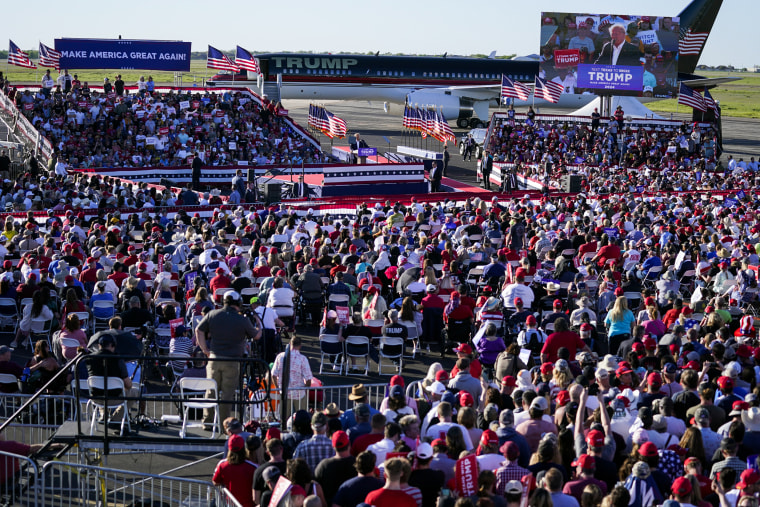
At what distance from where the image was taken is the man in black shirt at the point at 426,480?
7.86 meters

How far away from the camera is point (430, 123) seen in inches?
1695

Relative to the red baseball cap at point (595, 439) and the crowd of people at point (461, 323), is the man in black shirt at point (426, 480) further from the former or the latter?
the red baseball cap at point (595, 439)

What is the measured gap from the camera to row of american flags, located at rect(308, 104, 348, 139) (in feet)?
135

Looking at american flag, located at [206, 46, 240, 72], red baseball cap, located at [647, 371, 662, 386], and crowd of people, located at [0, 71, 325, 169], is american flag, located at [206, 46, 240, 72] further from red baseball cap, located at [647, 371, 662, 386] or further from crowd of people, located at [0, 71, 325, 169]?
red baseball cap, located at [647, 371, 662, 386]

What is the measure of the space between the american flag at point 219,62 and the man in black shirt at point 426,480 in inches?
1727

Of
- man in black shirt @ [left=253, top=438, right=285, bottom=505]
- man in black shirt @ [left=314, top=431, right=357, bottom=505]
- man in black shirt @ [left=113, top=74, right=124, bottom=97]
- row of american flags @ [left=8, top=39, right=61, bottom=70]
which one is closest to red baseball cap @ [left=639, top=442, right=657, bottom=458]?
man in black shirt @ [left=314, top=431, right=357, bottom=505]

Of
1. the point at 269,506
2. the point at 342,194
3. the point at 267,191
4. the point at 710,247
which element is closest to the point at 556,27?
the point at 342,194

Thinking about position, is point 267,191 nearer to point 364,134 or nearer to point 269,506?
point 269,506

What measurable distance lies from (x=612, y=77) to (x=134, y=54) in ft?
87.4

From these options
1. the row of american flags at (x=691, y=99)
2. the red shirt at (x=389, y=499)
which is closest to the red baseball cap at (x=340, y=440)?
the red shirt at (x=389, y=499)

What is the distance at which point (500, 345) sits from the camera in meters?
13.4

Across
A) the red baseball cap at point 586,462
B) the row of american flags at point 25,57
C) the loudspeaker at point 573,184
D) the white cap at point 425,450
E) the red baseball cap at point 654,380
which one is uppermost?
the row of american flags at point 25,57

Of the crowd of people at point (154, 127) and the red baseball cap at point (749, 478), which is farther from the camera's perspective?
the crowd of people at point (154, 127)

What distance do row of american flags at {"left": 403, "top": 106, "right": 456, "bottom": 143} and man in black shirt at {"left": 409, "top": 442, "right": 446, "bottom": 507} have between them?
33460mm
